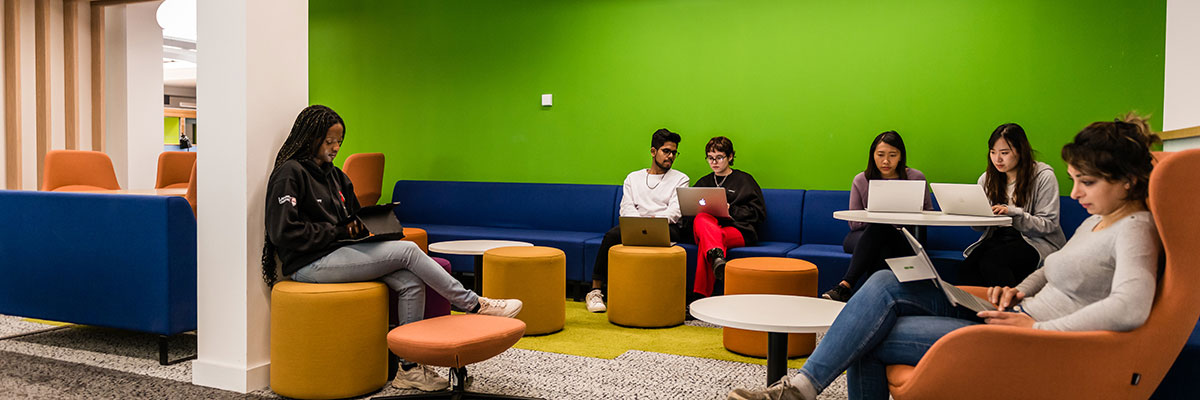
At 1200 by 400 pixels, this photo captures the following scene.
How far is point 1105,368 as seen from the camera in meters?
1.89

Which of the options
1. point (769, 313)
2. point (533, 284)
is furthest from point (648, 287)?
point (769, 313)

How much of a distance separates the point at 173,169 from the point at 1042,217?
5.97m

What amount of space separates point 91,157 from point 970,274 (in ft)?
20.0

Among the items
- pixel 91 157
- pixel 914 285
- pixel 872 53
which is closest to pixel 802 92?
pixel 872 53

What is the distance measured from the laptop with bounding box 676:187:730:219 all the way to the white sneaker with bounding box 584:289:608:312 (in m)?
0.74

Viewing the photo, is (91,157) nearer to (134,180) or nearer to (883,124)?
(134,180)

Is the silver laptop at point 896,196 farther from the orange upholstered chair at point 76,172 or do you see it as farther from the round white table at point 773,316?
the orange upholstered chair at point 76,172

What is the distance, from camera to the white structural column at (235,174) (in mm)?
3182

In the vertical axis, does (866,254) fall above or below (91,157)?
below

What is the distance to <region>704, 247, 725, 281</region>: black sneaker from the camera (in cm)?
459

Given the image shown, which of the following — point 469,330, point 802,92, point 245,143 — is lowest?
point 469,330

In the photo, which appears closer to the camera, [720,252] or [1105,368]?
[1105,368]

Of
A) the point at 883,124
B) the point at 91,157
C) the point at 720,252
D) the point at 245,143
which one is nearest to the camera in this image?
the point at 245,143

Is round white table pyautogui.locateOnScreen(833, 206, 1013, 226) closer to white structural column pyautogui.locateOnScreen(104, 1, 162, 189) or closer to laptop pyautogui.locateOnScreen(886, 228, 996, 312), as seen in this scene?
laptop pyautogui.locateOnScreen(886, 228, 996, 312)
